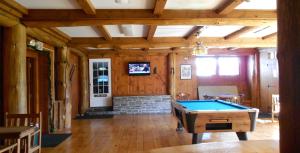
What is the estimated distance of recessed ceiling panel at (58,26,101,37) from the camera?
5.69 meters

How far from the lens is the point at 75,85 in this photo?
919 centimetres

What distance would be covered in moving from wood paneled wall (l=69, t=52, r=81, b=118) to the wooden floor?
1117mm

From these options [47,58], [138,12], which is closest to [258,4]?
[138,12]

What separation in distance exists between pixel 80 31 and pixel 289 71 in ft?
18.2

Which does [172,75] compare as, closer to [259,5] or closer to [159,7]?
[259,5]

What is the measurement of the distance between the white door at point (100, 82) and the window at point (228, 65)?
447 cm

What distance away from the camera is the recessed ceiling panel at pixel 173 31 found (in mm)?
5827

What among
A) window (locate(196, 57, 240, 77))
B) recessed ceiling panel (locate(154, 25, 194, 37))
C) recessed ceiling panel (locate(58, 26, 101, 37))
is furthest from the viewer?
window (locate(196, 57, 240, 77))

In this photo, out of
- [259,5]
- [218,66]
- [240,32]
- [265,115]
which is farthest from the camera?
[218,66]

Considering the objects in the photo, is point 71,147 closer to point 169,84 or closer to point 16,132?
point 16,132

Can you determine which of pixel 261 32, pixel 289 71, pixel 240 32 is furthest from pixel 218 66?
pixel 289 71

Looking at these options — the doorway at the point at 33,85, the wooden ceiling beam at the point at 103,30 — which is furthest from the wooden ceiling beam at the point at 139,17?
the doorway at the point at 33,85

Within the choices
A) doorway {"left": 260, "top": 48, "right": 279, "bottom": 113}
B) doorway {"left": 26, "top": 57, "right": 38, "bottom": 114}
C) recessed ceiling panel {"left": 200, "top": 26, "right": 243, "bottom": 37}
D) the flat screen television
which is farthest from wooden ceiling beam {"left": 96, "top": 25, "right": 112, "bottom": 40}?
doorway {"left": 260, "top": 48, "right": 279, "bottom": 113}

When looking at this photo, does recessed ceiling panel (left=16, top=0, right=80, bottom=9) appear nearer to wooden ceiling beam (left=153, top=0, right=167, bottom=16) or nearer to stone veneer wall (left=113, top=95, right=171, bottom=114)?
wooden ceiling beam (left=153, top=0, right=167, bottom=16)
